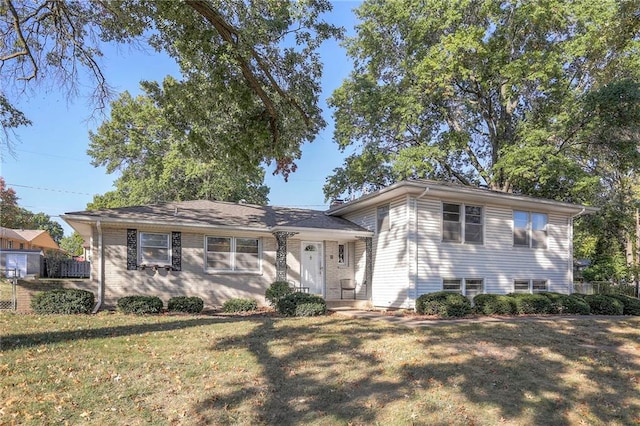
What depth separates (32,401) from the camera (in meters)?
4.98

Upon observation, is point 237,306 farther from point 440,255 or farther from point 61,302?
point 440,255

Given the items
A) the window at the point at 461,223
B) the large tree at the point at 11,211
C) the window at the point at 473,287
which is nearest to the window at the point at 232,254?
the window at the point at 461,223

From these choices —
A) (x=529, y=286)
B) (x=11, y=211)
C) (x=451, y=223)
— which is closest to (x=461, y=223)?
(x=451, y=223)

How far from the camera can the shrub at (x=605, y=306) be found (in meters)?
13.8

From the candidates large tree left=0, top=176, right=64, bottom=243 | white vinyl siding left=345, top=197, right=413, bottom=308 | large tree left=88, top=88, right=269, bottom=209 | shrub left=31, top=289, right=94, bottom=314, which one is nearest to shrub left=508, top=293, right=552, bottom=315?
white vinyl siding left=345, top=197, right=413, bottom=308

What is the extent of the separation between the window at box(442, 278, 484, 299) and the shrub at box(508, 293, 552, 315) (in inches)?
59.3

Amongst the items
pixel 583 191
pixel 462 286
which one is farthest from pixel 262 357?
pixel 583 191

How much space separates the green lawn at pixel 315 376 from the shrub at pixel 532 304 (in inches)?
149

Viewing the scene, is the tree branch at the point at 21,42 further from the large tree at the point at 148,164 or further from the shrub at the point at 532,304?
the large tree at the point at 148,164

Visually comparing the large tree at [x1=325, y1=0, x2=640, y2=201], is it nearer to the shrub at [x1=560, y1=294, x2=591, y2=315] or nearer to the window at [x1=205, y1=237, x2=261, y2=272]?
the shrub at [x1=560, y1=294, x2=591, y2=315]

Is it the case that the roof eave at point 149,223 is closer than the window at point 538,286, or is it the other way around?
the roof eave at point 149,223

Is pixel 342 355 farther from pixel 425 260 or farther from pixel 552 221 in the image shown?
pixel 552 221

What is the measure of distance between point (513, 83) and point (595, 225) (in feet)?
27.1

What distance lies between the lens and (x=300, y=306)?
37.8 feet
